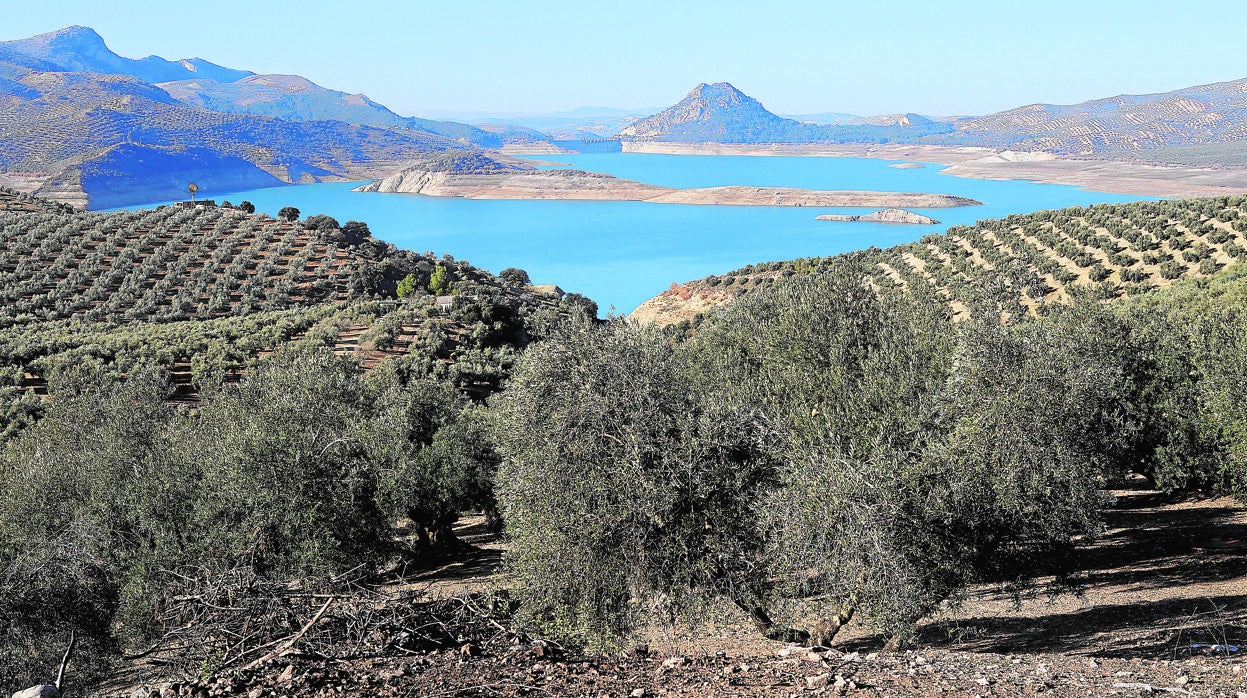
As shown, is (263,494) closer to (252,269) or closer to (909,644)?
(909,644)

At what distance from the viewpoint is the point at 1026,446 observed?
12047 millimetres

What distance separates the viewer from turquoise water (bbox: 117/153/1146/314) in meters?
101

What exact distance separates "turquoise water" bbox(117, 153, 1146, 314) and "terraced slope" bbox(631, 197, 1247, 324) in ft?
76.9

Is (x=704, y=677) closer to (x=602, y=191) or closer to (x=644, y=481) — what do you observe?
(x=644, y=481)

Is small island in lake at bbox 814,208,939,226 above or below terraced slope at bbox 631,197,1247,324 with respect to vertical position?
above

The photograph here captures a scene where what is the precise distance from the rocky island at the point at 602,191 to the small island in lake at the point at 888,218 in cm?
1612

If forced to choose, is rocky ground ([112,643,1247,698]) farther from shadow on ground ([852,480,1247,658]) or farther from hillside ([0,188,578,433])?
hillside ([0,188,578,433])

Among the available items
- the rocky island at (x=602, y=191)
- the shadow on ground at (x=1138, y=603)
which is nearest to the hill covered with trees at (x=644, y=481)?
the shadow on ground at (x=1138, y=603)

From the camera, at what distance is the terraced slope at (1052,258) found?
144ft

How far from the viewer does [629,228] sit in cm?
13312

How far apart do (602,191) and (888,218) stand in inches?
2789

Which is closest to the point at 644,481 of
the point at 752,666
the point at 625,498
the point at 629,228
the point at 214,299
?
the point at 625,498

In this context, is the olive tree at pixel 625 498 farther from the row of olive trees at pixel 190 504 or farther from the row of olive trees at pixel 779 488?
the row of olive trees at pixel 190 504

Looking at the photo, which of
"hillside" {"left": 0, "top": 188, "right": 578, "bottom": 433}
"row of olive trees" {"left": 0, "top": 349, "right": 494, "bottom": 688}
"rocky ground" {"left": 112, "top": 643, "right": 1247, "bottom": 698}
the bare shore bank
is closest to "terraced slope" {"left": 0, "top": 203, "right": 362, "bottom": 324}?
"hillside" {"left": 0, "top": 188, "right": 578, "bottom": 433}
